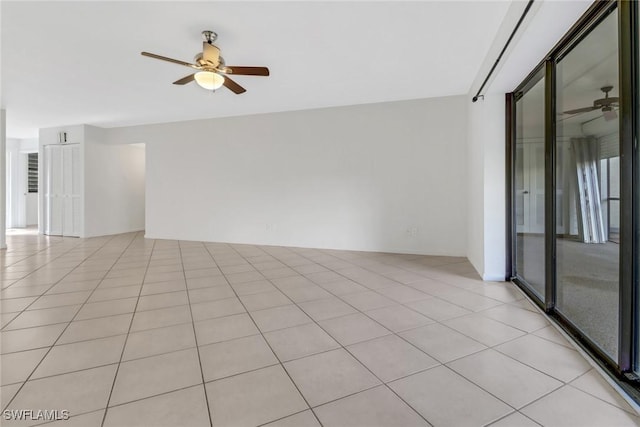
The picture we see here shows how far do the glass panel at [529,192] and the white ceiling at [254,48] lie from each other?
0.84 metres

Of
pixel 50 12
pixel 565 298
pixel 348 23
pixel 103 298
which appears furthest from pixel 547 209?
pixel 50 12

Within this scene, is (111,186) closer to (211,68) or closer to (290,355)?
(211,68)

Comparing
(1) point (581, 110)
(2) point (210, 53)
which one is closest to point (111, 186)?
(2) point (210, 53)

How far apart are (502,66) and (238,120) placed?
4582 millimetres

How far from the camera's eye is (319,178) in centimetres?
518

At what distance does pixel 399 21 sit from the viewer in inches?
103

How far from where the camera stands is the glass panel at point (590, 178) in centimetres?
178

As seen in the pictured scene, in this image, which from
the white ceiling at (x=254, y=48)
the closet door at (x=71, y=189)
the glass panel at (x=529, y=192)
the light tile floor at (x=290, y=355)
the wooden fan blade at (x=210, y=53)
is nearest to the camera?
the light tile floor at (x=290, y=355)

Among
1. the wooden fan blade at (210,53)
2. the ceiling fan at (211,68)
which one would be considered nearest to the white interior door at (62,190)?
the ceiling fan at (211,68)

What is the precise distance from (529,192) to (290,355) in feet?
10.3

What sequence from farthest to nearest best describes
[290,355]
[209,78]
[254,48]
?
[254,48]
[209,78]
[290,355]

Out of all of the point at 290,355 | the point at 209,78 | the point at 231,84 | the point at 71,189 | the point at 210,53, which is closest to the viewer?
the point at 290,355

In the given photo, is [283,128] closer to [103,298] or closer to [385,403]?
[103,298]

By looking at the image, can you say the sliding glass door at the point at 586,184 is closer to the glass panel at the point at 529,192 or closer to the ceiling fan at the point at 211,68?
the glass panel at the point at 529,192
